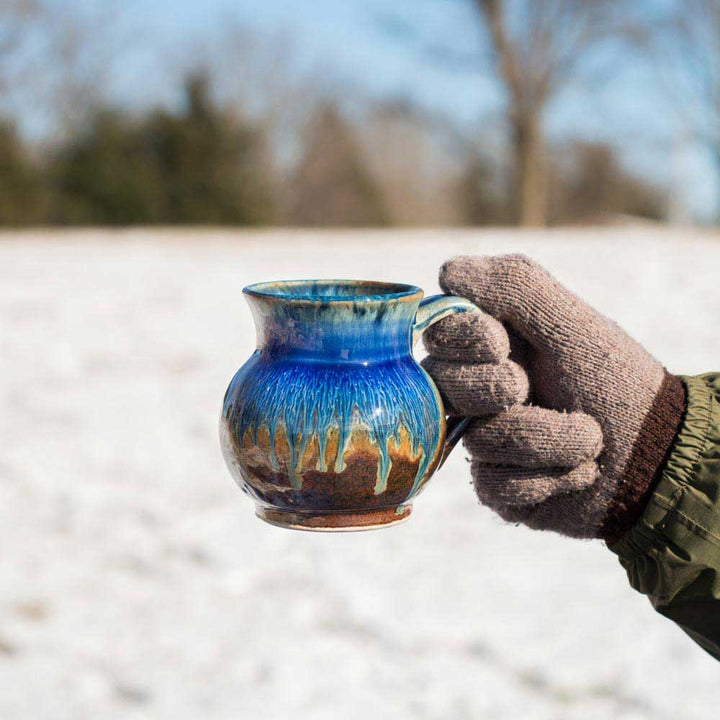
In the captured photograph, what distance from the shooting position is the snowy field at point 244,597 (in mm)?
3516

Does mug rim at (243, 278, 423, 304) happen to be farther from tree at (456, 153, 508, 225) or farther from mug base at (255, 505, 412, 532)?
tree at (456, 153, 508, 225)

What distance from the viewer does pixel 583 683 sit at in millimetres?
3553

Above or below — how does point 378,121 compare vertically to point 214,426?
above

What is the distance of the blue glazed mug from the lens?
5.19 ft

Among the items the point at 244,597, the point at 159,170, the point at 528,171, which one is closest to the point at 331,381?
the point at 244,597

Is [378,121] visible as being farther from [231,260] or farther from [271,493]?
[271,493]

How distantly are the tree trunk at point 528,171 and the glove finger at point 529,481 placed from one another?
2074cm

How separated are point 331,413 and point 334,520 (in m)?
0.20

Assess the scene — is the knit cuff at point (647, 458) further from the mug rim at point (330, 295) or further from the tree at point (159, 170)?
the tree at point (159, 170)

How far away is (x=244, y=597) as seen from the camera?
416cm

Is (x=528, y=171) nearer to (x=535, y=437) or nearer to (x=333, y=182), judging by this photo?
(x=333, y=182)

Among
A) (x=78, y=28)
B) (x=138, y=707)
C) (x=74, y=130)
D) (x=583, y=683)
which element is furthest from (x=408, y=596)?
(x=78, y=28)

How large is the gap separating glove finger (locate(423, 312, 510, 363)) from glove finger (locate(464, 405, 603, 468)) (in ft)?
0.44

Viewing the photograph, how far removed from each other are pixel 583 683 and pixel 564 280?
6.43 m
